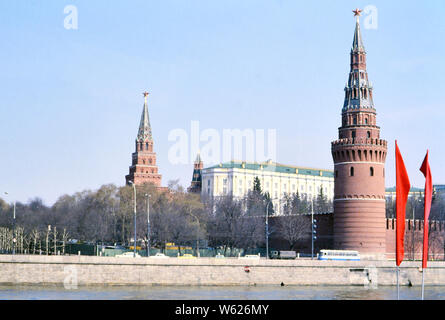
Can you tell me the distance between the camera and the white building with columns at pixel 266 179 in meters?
171

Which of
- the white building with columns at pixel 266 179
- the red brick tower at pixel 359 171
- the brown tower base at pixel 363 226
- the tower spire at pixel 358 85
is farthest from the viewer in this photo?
the white building with columns at pixel 266 179

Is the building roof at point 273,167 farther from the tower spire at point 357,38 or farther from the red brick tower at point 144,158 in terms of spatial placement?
the tower spire at point 357,38

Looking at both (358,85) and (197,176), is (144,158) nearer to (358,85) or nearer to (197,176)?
(197,176)

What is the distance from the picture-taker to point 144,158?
138m

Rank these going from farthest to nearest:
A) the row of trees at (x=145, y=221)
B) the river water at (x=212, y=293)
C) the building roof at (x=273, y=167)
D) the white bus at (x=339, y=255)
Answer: the building roof at (x=273, y=167)
the row of trees at (x=145, y=221)
the white bus at (x=339, y=255)
the river water at (x=212, y=293)

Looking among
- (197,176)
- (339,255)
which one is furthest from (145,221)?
(197,176)

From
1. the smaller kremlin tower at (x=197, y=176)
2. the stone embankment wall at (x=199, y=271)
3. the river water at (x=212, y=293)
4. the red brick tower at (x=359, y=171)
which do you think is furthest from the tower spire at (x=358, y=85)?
the smaller kremlin tower at (x=197, y=176)

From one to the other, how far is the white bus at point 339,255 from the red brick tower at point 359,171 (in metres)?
4.89

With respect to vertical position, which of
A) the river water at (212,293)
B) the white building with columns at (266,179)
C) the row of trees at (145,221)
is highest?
the white building with columns at (266,179)

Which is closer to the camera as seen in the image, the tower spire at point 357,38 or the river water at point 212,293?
the river water at point 212,293

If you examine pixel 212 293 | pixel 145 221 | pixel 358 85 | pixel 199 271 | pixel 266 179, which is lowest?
pixel 212 293

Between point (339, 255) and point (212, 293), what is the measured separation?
70.6 ft
